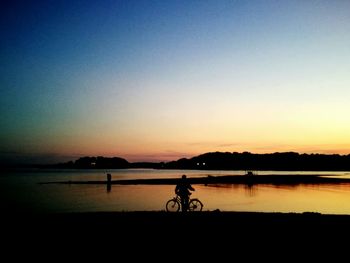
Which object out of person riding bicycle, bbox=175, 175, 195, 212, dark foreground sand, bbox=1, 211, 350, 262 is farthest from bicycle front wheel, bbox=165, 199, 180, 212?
dark foreground sand, bbox=1, 211, 350, 262

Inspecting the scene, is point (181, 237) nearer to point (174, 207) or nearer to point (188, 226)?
point (188, 226)

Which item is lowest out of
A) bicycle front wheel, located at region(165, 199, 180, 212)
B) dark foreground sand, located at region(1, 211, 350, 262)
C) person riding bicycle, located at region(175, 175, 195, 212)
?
bicycle front wheel, located at region(165, 199, 180, 212)

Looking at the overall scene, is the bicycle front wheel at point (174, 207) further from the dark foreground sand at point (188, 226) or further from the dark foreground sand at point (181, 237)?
the dark foreground sand at point (181, 237)

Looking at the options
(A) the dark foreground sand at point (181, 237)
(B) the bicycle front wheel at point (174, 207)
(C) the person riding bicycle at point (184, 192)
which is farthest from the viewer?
(B) the bicycle front wheel at point (174, 207)

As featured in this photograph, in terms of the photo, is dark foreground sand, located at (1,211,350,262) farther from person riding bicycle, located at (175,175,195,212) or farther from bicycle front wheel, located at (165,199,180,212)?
bicycle front wheel, located at (165,199,180,212)

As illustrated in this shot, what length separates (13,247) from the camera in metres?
12.1

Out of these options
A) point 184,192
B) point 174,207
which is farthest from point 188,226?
point 174,207

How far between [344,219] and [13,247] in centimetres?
1564

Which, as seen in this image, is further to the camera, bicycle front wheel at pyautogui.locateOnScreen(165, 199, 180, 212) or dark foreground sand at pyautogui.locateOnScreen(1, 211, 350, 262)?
bicycle front wheel at pyautogui.locateOnScreen(165, 199, 180, 212)

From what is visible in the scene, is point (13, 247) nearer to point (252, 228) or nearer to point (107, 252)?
point (107, 252)

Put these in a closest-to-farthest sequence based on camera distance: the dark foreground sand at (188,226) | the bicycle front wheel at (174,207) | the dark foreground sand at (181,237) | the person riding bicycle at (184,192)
A: the dark foreground sand at (181,237) < the dark foreground sand at (188,226) < the person riding bicycle at (184,192) < the bicycle front wheel at (174,207)

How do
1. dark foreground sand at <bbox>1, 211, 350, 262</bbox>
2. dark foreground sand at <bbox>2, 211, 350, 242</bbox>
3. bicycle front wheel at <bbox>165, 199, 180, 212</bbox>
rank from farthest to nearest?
bicycle front wheel at <bbox>165, 199, 180, 212</bbox>
dark foreground sand at <bbox>2, 211, 350, 242</bbox>
dark foreground sand at <bbox>1, 211, 350, 262</bbox>

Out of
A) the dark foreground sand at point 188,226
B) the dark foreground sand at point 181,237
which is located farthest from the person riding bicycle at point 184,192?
the dark foreground sand at point 181,237

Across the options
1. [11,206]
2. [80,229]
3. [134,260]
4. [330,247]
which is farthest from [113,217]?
[11,206]
